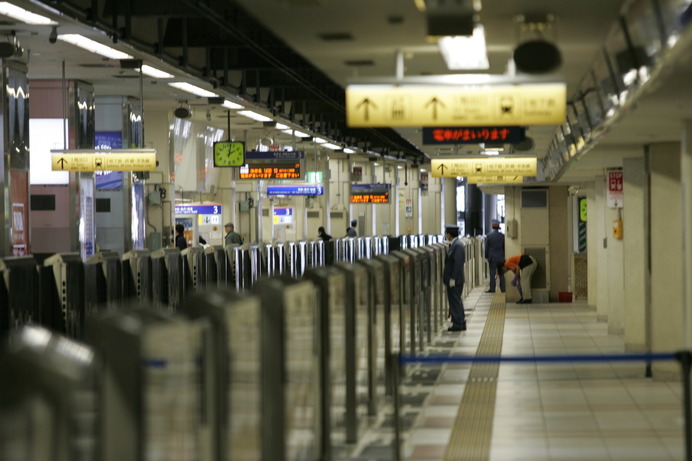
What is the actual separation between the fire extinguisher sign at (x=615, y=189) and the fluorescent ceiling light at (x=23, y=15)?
27.7ft

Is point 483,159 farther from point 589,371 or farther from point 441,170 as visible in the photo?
point 589,371

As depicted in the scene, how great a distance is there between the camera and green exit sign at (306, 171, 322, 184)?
127ft

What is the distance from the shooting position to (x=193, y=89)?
71.8ft

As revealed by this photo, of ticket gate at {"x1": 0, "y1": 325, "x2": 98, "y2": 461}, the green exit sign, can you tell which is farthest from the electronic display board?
ticket gate at {"x1": 0, "y1": 325, "x2": 98, "y2": 461}

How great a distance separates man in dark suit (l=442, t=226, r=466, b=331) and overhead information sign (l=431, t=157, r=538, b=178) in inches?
76.9

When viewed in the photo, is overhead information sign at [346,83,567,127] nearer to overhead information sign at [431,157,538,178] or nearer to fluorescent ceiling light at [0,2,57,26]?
fluorescent ceiling light at [0,2,57,26]

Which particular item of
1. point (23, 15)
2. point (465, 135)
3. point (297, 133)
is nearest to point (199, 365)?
point (23, 15)

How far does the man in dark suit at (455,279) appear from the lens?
59.3ft

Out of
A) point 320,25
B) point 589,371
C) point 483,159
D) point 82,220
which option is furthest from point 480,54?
point 82,220

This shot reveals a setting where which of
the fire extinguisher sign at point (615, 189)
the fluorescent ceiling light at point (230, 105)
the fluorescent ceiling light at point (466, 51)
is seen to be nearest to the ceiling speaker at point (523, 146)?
the fire extinguisher sign at point (615, 189)

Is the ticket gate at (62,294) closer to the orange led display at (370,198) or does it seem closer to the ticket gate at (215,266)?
the ticket gate at (215,266)

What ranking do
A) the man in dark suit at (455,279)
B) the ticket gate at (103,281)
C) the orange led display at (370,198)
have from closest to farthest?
the ticket gate at (103,281), the man in dark suit at (455,279), the orange led display at (370,198)

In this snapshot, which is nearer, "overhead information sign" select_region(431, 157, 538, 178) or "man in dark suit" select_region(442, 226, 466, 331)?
"man in dark suit" select_region(442, 226, 466, 331)

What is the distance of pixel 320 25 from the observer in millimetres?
10477
